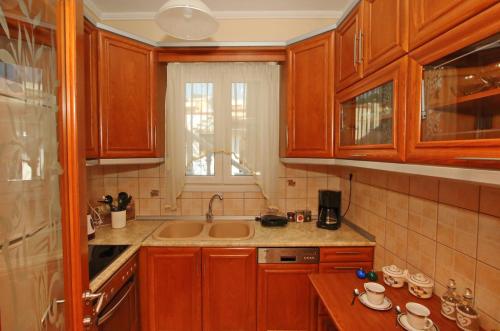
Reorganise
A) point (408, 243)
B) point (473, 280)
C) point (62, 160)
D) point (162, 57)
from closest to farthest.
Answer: point (62, 160) → point (473, 280) → point (408, 243) → point (162, 57)

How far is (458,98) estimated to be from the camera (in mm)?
759

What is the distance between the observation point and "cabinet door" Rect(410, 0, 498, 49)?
62 cm

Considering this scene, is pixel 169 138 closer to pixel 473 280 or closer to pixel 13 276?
pixel 13 276

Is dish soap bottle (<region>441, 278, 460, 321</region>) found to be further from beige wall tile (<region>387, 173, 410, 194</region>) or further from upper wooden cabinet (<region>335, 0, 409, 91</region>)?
upper wooden cabinet (<region>335, 0, 409, 91</region>)

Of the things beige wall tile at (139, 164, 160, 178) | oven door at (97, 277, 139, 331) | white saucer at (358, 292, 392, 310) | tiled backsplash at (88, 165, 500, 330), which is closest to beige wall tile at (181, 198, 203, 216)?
tiled backsplash at (88, 165, 500, 330)

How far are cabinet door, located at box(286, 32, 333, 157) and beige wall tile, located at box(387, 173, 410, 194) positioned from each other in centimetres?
42

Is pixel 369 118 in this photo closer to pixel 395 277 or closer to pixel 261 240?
pixel 395 277

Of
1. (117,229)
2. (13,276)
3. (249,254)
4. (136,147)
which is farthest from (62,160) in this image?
(117,229)

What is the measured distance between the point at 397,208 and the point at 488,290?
1.88ft

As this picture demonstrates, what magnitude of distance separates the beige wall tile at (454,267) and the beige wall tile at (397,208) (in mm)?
256

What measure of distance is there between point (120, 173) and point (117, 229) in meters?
0.54

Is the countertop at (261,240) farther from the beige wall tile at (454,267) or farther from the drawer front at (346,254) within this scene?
the beige wall tile at (454,267)

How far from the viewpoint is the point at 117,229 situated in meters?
1.88

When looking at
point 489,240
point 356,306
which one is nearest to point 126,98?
point 356,306
